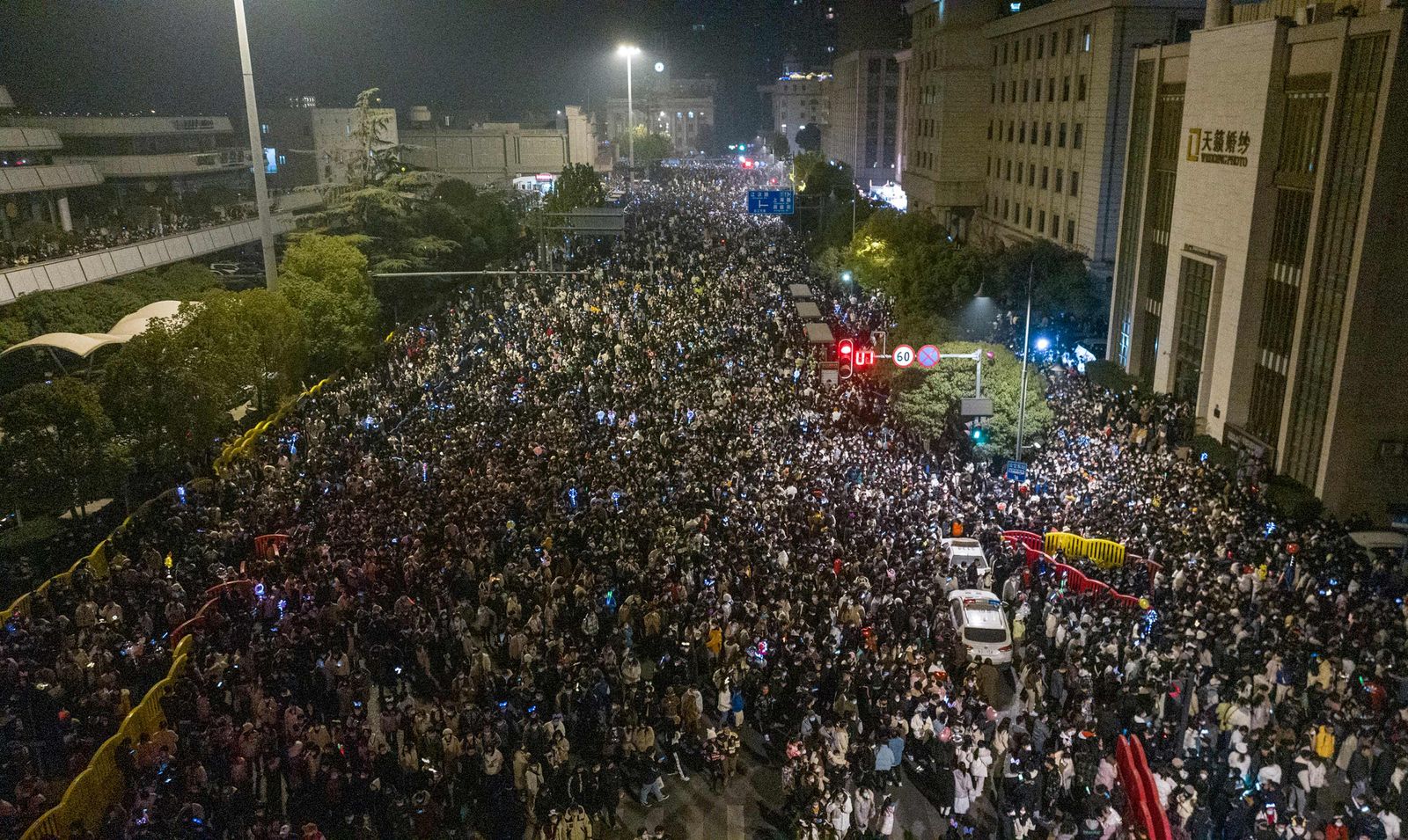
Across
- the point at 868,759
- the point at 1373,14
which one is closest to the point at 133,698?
the point at 868,759

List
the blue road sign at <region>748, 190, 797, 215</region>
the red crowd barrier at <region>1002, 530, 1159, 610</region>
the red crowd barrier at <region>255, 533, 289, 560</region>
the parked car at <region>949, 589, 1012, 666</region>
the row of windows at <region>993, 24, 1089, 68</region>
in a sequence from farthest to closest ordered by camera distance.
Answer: the blue road sign at <region>748, 190, 797, 215</region>
the row of windows at <region>993, 24, 1089, 68</region>
the red crowd barrier at <region>255, 533, 289, 560</region>
the red crowd barrier at <region>1002, 530, 1159, 610</region>
the parked car at <region>949, 589, 1012, 666</region>

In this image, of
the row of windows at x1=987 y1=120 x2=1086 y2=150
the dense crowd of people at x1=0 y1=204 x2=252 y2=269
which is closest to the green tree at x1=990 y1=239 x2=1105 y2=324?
the row of windows at x1=987 y1=120 x2=1086 y2=150

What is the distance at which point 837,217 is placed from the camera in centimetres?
6206

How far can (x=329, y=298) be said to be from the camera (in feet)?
119

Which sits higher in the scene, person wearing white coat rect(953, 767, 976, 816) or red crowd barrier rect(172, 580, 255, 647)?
red crowd barrier rect(172, 580, 255, 647)

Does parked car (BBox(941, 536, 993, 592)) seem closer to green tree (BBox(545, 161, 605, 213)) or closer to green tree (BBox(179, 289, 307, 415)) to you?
green tree (BBox(179, 289, 307, 415))

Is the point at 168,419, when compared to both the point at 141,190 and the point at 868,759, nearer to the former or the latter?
the point at 868,759

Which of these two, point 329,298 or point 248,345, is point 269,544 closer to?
point 248,345

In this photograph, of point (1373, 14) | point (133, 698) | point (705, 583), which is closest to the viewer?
point (133, 698)

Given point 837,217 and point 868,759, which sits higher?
point 837,217

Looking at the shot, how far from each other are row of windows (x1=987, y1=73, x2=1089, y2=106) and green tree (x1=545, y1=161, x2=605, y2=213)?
2746cm

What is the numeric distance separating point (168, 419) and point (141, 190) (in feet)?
126

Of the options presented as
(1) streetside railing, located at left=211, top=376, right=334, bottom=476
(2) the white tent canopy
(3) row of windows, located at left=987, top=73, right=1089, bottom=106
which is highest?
(3) row of windows, located at left=987, top=73, right=1089, bottom=106

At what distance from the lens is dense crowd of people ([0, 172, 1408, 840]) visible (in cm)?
1295
